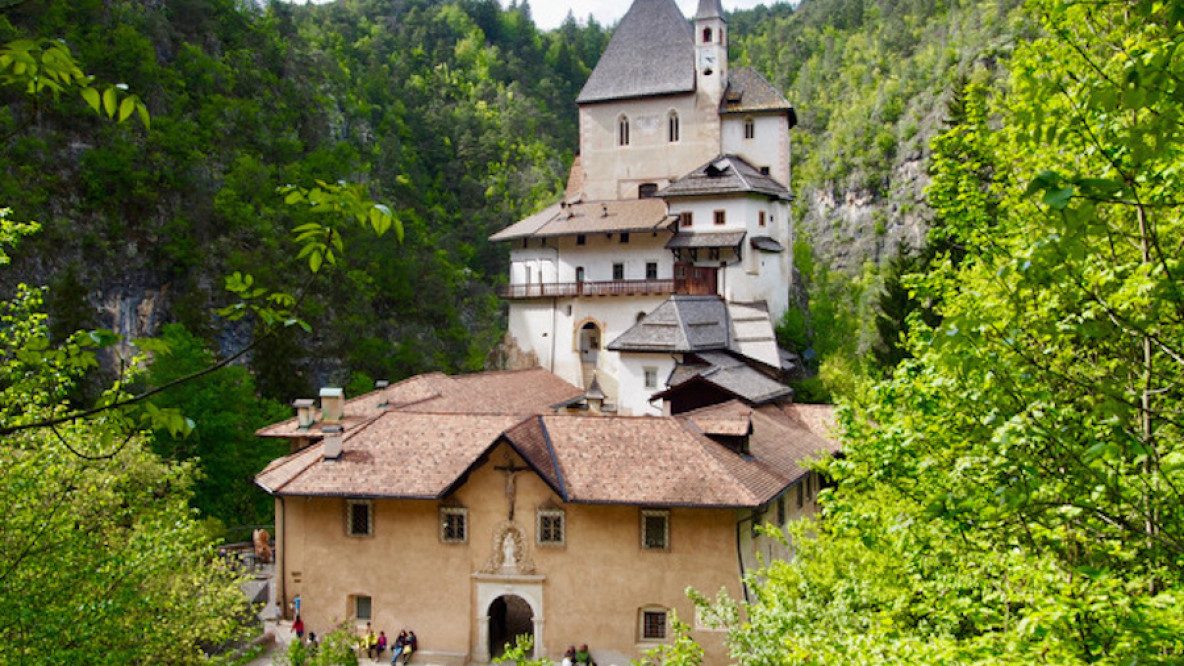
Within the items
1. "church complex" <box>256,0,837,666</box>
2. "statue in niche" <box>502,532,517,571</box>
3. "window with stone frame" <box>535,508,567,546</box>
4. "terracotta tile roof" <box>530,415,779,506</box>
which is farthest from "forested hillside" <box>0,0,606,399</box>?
"window with stone frame" <box>535,508,567,546</box>

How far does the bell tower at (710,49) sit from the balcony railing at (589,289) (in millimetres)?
11834

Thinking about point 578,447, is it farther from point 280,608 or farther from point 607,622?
point 280,608

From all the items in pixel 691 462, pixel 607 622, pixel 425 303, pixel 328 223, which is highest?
pixel 425 303

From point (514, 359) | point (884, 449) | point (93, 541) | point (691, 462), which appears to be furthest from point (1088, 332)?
point (514, 359)

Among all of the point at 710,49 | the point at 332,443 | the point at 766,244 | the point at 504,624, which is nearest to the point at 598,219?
the point at 766,244

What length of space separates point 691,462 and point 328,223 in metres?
18.9

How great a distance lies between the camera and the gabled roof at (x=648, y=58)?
50.7 metres

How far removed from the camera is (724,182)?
44281 mm

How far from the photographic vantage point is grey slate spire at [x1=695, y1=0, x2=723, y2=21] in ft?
161

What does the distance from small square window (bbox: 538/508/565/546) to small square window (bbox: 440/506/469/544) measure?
207 centimetres

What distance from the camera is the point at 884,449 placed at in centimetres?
1112

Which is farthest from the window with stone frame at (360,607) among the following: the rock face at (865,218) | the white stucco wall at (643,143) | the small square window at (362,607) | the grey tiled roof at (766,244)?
the rock face at (865,218)

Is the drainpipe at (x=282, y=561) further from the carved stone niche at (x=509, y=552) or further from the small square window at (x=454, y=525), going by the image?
the carved stone niche at (x=509, y=552)

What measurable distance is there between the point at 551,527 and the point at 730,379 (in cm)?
1267
